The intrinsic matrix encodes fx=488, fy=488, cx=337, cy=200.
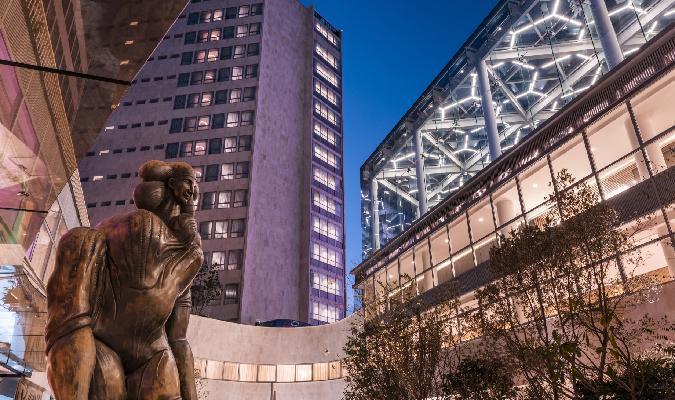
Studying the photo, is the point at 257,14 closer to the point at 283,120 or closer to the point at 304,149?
the point at 283,120

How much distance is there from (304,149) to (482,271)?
44.6 meters

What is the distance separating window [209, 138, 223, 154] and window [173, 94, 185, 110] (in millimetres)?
8348

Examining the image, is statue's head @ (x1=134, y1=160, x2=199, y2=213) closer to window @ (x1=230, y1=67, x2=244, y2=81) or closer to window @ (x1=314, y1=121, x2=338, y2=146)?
window @ (x1=230, y1=67, x2=244, y2=81)

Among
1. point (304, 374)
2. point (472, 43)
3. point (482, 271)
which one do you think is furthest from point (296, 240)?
point (482, 271)

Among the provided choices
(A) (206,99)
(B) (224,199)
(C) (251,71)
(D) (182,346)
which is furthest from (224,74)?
(D) (182,346)

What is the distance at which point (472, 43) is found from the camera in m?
46.7

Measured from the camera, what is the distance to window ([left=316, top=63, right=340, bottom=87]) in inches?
3078

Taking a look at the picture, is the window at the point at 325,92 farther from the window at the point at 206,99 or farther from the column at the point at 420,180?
the column at the point at 420,180

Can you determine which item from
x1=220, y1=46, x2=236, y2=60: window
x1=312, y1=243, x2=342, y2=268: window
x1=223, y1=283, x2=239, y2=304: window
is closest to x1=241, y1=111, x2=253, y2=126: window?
x1=220, y1=46, x2=236, y2=60: window

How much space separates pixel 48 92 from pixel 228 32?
7079cm

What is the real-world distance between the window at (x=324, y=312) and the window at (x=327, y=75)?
36.8 m

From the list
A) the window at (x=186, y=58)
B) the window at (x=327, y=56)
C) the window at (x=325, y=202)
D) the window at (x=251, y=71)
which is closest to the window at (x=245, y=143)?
the window at (x=251, y=71)

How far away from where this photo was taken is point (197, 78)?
229 feet

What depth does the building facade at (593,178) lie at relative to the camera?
20.5 metres
